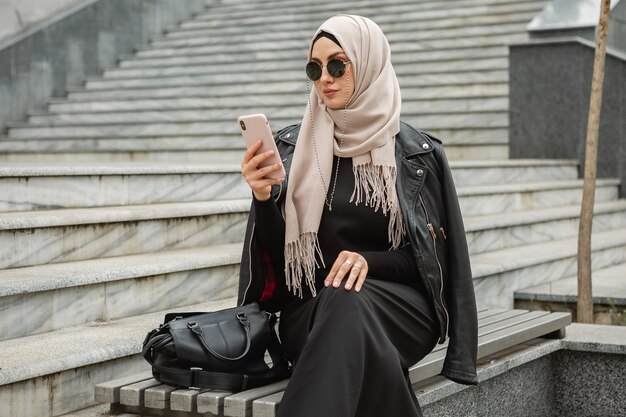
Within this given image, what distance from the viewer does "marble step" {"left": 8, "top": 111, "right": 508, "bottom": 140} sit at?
33.0ft

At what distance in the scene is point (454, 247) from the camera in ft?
12.2

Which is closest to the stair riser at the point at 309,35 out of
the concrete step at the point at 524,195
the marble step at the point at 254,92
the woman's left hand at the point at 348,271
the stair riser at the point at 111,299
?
the marble step at the point at 254,92

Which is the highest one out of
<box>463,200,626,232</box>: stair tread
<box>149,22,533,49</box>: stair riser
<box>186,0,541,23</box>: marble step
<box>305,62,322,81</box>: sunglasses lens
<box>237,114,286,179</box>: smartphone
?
<box>186,0,541,23</box>: marble step

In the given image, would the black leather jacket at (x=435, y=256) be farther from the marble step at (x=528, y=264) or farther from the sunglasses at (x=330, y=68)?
the marble step at (x=528, y=264)

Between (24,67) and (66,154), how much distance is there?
2.32 m

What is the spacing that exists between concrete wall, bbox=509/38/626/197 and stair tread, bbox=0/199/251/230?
178 inches

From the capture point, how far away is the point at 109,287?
4.53 meters

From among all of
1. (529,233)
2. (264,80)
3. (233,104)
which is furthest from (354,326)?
(264,80)

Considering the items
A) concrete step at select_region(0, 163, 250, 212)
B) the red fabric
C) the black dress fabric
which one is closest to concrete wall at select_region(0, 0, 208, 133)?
concrete step at select_region(0, 163, 250, 212)

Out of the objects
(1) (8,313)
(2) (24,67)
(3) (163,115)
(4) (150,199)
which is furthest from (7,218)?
(2) (24,67)

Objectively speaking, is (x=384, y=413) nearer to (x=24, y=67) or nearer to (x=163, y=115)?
(x=163, y=115)

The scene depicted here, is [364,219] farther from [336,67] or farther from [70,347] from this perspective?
[70,347]

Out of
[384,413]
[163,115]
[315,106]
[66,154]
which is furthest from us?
[163,115]

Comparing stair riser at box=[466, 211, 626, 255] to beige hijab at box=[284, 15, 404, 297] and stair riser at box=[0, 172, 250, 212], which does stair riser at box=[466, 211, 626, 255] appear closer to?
stair riser at box=[0, 172, 250, 212]
